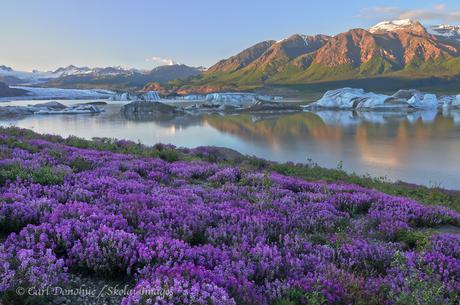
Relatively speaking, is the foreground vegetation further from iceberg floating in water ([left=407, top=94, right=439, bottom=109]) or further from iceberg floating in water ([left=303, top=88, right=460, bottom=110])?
iceberg floating in water ([left=407, top=94, right=439, bottom=109])

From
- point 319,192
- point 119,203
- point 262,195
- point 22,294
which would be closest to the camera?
point 22,294

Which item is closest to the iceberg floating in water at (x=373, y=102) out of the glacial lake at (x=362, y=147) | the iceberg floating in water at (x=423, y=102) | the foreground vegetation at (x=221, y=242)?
the iceberg floating in water at (x=423, y=102)

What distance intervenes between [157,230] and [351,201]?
16.3ft

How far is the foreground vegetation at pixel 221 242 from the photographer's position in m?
4.25

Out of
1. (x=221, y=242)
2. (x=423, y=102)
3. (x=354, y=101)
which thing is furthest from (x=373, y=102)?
(x=221, y=242)

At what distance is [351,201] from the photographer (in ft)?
29.8

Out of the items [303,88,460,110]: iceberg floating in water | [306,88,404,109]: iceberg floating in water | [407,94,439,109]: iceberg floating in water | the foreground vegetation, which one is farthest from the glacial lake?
[407,94,439,109]: iceberg floating in water

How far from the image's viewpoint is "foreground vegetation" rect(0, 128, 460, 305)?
425cm

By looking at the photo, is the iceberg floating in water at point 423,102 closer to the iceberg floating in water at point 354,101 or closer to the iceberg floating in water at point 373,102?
the iceberg floating in water at point 373,102

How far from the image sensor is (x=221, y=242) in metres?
5.87

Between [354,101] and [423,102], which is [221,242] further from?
[423,102]

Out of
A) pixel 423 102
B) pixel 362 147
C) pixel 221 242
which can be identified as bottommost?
pixel 362 147

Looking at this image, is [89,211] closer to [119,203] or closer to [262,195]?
[119,203]

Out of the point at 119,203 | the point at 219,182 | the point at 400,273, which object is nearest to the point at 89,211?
the point at 119,203
